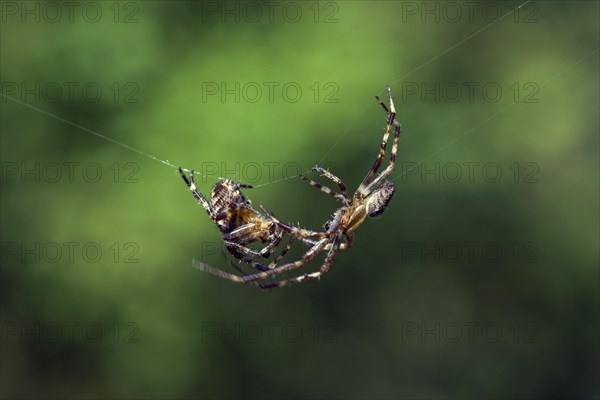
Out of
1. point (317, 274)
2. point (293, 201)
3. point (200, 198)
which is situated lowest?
point (293, 201)

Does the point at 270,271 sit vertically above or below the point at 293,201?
above

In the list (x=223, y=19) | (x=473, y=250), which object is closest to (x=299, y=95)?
(x=223, y=19)

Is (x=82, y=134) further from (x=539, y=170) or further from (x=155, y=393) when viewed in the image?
(x=539, y=170)

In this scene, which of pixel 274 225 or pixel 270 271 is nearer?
pixel 270 271

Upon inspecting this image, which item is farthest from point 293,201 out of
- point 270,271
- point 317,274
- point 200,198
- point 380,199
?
point 270,271

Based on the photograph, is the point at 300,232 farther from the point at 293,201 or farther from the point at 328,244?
the point at 293,201

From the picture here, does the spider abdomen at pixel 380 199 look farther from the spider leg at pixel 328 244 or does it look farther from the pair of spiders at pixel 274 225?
the spider leg at pixel 328 244
